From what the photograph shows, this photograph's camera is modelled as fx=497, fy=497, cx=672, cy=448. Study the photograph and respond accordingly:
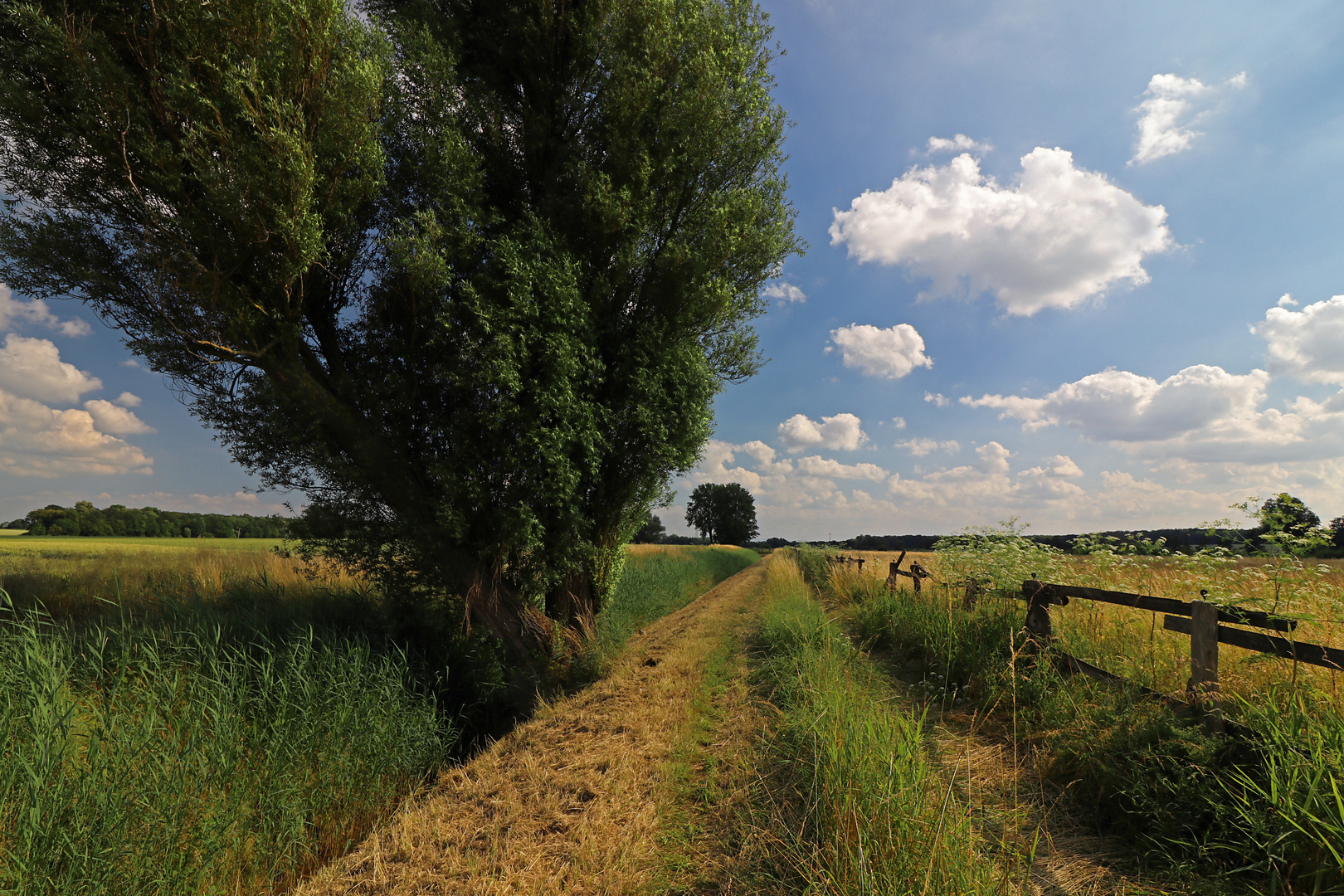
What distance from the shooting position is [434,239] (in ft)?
24.2

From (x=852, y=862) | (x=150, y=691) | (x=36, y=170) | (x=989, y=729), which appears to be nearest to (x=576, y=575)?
(x=150, y=691)

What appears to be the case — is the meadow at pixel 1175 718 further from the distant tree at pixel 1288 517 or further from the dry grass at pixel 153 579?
the dry grass at pixel 153 579

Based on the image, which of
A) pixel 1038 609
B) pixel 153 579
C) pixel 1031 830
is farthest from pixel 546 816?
pixel 153 579

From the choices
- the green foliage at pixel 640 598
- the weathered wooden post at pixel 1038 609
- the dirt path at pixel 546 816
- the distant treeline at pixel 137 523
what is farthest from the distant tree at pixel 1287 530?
the distant treeline at pixel 137 523

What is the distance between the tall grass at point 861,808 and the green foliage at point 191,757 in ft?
13.6

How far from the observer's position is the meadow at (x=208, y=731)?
334 cm

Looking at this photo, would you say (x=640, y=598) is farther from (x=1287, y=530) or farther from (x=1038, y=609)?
(x=1287, y=530)

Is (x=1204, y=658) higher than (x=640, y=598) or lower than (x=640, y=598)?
higher

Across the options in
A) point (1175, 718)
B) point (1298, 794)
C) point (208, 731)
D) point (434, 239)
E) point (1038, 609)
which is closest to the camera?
point (1298, 794)

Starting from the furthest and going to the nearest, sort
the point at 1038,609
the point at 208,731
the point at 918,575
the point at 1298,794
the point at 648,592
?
the point at 648,592 → the point at 918,575 → the point at 1038,609 → the point at 208,731 → the point at 1298,794

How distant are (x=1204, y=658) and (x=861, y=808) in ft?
11.4

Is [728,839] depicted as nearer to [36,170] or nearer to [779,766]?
[779,766]

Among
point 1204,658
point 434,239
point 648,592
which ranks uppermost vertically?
point 434,239

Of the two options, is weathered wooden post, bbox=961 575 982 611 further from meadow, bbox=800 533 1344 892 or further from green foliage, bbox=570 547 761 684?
green foliage, bbox=570 547 761 684
